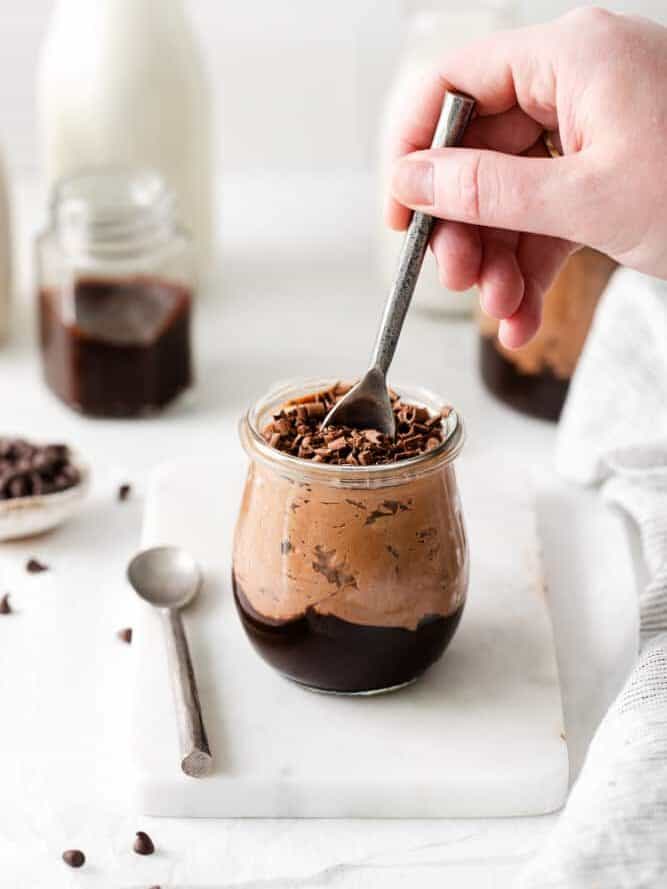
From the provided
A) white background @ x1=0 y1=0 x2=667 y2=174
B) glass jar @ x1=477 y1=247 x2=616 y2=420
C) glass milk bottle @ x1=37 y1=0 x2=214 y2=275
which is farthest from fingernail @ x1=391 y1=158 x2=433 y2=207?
white background @ x1=0 y1=0 x2=667 y2=174

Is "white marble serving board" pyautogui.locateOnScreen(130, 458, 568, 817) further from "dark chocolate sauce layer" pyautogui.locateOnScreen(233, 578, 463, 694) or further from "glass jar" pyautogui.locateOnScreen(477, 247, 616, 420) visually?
"glass jar" pyautogui.locateOnScreen(477, 247, 616, 420)

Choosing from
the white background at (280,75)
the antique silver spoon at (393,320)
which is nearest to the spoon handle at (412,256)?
the antique silver spoon at (393,320)

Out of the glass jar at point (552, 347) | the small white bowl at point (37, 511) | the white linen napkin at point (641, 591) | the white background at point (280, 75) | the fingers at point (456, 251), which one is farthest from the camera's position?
the white background at point (280, 75)

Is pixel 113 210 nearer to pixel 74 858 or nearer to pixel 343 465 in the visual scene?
pixel 343 465

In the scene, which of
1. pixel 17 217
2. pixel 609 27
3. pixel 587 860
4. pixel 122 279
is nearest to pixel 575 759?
pixel 587 860

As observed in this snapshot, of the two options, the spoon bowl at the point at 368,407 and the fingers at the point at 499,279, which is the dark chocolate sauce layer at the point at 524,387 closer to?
the fingers at the point at 499,279

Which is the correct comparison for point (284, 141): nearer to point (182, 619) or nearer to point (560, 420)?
point (560, 420)

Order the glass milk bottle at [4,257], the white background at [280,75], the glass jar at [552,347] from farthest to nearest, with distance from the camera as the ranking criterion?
the white background at [280,75] → the glass milk bottle at [4,257] → the glass jar at [552,347]

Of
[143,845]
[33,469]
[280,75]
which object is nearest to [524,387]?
[33,469]
